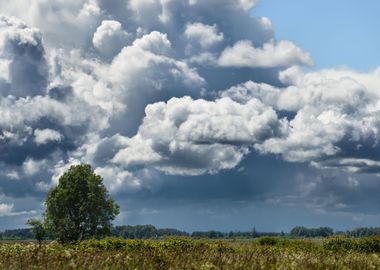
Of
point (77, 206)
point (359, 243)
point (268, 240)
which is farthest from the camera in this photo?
point (77, 206)

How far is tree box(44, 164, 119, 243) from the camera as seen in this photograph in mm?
74750

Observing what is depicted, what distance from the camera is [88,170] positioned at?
253 ft

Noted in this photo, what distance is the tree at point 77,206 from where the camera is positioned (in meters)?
74.8

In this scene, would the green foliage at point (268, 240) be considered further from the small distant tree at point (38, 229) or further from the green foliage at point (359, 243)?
the small distant tree at point (38, 229)

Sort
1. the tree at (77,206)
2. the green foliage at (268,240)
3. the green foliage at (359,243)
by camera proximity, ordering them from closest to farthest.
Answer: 1. the green foliage at (359,243)
2. the green foliage at (268,240)
3. the tree at (77,206)

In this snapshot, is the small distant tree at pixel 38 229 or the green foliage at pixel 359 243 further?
the small distant tree at pixel 38 229

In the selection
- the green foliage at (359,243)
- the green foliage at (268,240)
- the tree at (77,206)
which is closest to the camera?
the green foliage at (359,243)

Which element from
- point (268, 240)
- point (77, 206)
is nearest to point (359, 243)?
point (268, 240)

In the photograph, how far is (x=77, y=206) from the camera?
76.1 metres

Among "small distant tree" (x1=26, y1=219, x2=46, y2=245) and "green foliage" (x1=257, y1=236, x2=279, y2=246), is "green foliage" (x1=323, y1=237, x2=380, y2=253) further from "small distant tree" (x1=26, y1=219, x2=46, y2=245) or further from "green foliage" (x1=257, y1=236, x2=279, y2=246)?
"small distant tree" (x1=26, y1=219, x2=46, y2=245)

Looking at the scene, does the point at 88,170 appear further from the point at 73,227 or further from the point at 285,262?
the point at 285,262

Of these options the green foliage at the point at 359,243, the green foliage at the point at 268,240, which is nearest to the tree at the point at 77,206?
the green foliage at the point at 268,240

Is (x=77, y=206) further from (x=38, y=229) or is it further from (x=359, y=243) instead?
(x=359, y=243)

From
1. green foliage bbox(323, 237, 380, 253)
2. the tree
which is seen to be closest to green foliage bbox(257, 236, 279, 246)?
green foliage bbox(323, 237, 380, 253)
